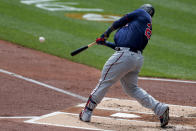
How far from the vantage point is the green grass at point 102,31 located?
1113cm

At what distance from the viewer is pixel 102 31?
13531 mm

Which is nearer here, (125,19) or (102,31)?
(125,19)

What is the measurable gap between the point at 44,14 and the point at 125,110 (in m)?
8.34

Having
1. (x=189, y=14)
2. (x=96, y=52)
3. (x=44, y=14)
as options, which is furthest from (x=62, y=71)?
(x=189, y=14)

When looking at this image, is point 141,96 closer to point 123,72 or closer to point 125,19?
point 123,72

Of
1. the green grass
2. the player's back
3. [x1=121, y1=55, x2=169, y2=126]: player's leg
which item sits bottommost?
the green grass

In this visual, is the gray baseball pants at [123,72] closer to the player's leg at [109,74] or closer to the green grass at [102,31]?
the player's leg at [109,74]

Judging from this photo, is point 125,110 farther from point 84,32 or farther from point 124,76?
point 84,32

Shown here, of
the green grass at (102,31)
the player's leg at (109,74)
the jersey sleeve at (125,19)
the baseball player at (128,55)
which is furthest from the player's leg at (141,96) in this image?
the green grass at (102,31)

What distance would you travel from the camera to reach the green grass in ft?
36.5

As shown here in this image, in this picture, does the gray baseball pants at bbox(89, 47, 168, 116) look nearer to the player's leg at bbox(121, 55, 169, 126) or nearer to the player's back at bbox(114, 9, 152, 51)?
the player's leg at bbox(121, 55, 169, 126)

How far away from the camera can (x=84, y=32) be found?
43.8 ft

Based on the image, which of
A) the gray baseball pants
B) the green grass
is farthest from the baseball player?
the green grass

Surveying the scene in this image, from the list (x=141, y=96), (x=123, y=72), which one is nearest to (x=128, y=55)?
(x=123, y=72)
